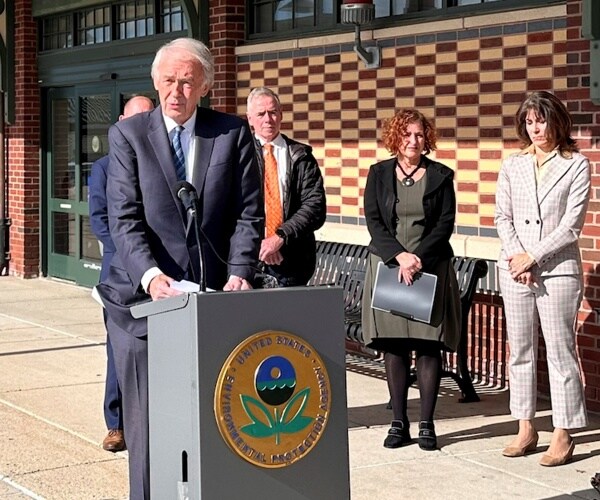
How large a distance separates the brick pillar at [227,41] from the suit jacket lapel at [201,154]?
21.2ft

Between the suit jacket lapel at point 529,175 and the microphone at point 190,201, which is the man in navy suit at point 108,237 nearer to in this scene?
the suit jacket lapel at point 529,175

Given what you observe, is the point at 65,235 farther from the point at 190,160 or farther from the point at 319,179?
the point at 190,160

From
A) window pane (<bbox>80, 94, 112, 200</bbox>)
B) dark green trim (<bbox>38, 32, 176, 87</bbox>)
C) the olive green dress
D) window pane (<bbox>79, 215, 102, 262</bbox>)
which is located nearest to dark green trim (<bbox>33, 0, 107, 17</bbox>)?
dark green trim (<bbox>38, 32, 176, 87</bbox>)

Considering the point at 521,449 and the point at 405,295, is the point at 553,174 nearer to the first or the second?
the point at 405,295

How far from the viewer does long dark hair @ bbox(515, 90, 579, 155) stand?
21.1 ft

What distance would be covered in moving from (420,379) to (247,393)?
3059 mm

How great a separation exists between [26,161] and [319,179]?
8.52m

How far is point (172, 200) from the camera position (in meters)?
4.54

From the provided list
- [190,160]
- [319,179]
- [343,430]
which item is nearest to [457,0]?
[319,179]

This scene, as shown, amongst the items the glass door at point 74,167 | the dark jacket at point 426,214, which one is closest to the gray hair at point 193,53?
the dark jacket at point 426,214

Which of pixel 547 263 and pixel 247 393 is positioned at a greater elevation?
pixel 547 263

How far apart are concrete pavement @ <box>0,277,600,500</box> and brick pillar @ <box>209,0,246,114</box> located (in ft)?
8.75

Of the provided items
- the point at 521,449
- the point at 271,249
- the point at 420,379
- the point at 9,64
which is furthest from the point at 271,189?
the point at 9,64

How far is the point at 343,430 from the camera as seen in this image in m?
4.18
